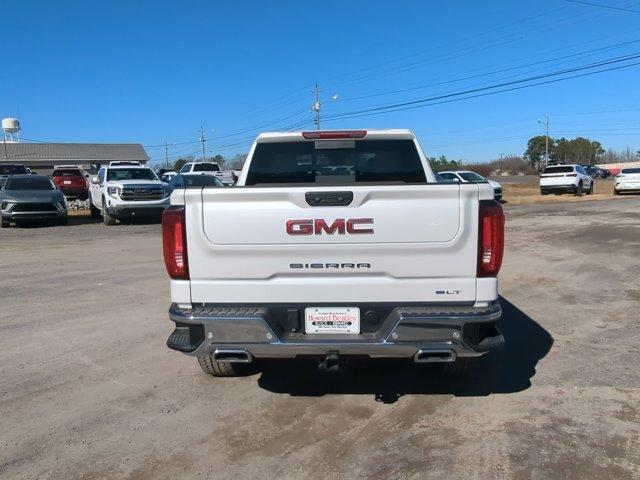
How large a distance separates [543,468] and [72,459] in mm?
2902

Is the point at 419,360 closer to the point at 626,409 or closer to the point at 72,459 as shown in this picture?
the point at 626,409

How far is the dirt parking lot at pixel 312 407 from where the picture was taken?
11.5 feet

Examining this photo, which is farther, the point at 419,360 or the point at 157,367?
the point at 157,367

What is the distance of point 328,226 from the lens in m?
3.77

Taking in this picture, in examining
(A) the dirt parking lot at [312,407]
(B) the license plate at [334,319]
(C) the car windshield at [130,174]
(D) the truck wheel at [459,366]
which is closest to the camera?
(A) the dirt parking lot at [312,407]

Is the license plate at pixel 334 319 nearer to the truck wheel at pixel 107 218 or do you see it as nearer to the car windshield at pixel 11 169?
the truck wheel at pixel 107 218

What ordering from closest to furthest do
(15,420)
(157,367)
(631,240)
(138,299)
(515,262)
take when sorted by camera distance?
(15,420) → (157,367) → (138,299) → (515,262) → (631,240)

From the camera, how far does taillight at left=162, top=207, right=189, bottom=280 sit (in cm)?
383

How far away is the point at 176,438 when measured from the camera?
3.87 metres

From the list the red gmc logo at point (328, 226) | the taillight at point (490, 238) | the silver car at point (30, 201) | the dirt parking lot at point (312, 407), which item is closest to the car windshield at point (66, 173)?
the silver car at point (30, 201)

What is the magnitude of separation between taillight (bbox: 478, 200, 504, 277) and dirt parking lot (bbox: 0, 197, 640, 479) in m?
1.12

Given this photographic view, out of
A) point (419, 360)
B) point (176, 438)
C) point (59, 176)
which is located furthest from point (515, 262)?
point (59, 176)

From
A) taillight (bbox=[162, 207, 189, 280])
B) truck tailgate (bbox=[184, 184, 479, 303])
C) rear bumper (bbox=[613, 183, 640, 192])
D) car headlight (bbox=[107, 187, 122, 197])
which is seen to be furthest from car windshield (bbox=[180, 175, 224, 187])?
rear bumper (bbox=[613, 183, 640, 192])

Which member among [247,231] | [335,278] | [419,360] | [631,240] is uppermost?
[247,231]
